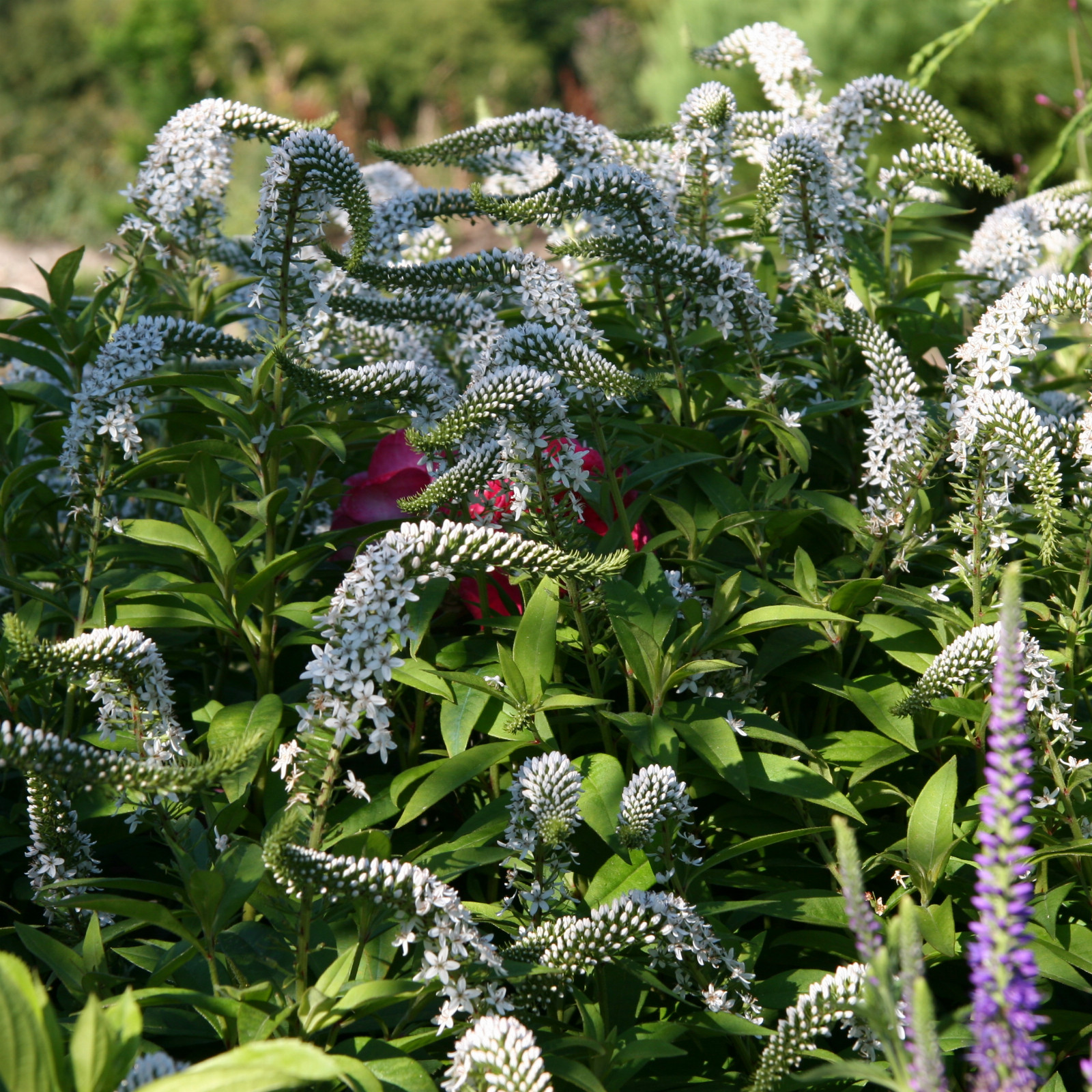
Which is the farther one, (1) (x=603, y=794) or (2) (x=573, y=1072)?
(1) (x=603, y=794)

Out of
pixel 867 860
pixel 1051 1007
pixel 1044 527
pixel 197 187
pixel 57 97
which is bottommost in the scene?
pixel 1051 1007

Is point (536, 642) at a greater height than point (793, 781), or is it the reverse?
point (536, 642)

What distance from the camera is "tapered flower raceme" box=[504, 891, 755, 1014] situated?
1.59 meters

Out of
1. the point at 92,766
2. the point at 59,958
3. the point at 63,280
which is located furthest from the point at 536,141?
the point at 59,958

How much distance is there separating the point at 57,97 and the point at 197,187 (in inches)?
1204

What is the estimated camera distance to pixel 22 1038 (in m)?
1.27

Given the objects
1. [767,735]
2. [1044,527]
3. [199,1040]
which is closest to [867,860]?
[767,735]

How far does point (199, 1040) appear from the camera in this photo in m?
1.69

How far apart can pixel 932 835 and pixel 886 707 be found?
278mm

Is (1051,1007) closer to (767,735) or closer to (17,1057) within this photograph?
(767,735)

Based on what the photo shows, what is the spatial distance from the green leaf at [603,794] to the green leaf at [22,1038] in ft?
2.74

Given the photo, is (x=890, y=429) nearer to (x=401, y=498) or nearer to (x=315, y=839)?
(x=401, y=498)

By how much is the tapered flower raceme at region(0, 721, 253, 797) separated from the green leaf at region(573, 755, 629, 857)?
0.64m

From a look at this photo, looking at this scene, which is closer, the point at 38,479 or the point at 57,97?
the point at 38,479
